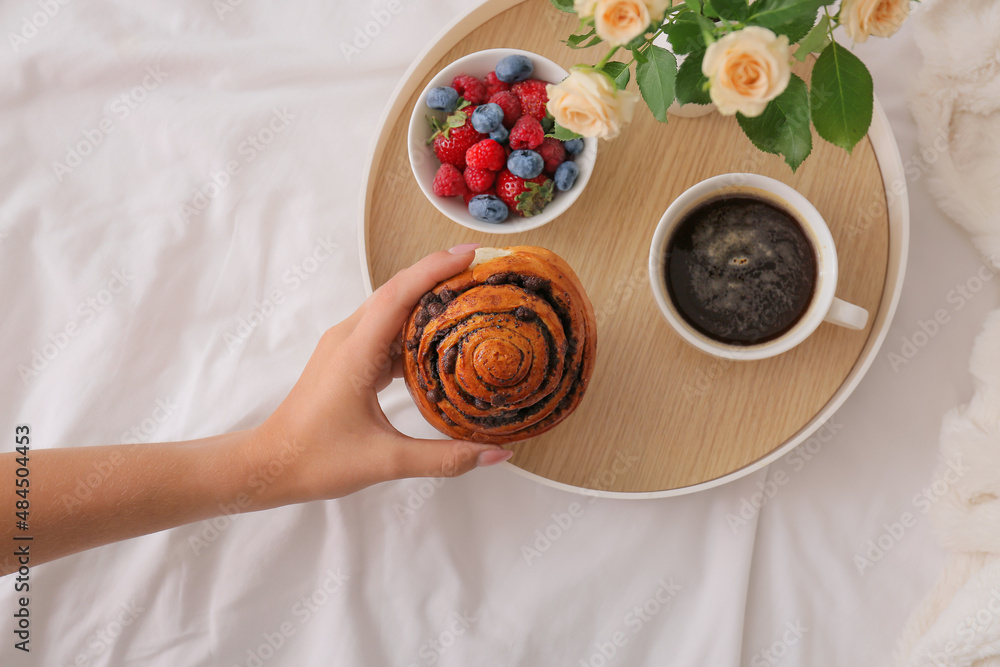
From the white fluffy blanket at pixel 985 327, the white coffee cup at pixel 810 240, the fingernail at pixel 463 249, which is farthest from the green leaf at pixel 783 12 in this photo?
the white fluffy blanket at pixel 985 327

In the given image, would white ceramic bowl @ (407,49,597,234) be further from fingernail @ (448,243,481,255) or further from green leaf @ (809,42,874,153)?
green leaf @ (809,42,874,153)

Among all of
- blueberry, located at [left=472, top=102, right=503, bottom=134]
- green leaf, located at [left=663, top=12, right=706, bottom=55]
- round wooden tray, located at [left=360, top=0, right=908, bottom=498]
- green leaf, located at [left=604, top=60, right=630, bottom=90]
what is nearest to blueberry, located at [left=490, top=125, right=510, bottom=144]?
blueberry, located at [left=472, top=102, right=503, bottom=134]

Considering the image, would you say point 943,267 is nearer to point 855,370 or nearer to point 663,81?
point 855,370

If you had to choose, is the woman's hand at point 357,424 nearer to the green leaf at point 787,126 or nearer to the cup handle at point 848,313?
the green leaf at point 787,126

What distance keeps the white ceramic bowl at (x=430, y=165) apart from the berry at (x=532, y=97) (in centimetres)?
3

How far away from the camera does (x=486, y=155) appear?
109 centimetres

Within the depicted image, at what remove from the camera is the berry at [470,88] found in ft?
3.65

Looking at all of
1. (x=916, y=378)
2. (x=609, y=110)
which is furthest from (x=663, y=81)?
(x=916, y=378)

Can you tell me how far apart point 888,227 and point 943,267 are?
0.34 metres

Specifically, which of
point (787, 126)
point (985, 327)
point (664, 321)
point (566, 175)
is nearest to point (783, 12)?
point (787, 126)

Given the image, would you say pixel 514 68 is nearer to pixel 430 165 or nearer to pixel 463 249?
pixel 430 165

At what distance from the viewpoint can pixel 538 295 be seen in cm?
89

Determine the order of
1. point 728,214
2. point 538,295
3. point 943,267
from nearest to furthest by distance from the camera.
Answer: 1. point 538,295
2. point 728,214
3. point 943,267

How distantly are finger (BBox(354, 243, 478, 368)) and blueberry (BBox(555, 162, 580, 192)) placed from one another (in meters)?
0.21
